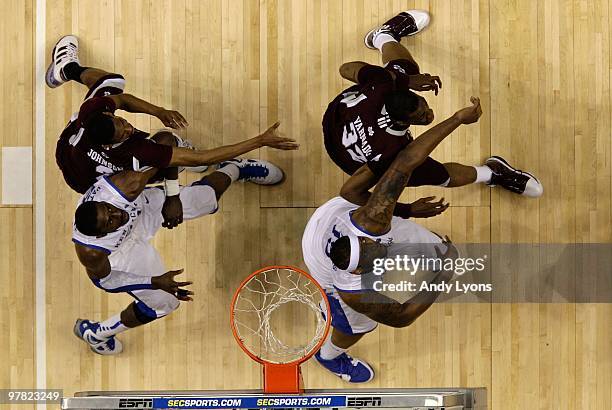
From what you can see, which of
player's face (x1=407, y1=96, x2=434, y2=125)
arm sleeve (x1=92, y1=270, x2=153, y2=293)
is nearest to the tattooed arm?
player's face (x1=407, y1=96, x2=434, y2=125)

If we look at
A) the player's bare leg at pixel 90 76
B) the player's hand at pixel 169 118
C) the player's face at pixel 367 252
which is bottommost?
the player's face at pixel 367 252

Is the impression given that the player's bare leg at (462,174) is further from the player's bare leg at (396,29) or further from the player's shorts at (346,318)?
the player's shorts at (346,318)

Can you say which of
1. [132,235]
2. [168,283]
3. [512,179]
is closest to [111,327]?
[168,283]

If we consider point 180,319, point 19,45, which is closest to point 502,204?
point 180,319

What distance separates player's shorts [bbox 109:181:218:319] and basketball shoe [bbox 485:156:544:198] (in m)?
2.01

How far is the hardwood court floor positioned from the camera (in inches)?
201

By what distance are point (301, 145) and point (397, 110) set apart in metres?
1.32

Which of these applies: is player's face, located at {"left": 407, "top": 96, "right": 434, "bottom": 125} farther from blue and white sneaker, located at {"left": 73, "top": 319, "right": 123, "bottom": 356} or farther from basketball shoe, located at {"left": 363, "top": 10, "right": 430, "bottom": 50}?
blue and white sneaker, located at {"left": 73, "top": 319, "right": 123, "bottom": 356}

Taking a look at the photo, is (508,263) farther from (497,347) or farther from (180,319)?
(180,319)

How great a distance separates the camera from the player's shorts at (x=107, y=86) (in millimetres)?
4656

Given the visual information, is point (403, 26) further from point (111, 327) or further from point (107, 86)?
point (111, 327)

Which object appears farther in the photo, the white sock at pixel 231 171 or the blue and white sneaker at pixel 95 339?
the blue and white sneaker at pixel 95 339

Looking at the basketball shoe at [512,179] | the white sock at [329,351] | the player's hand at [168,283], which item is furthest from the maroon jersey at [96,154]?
the basketball shoe at [512,179]

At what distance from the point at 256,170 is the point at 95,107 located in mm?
1226
